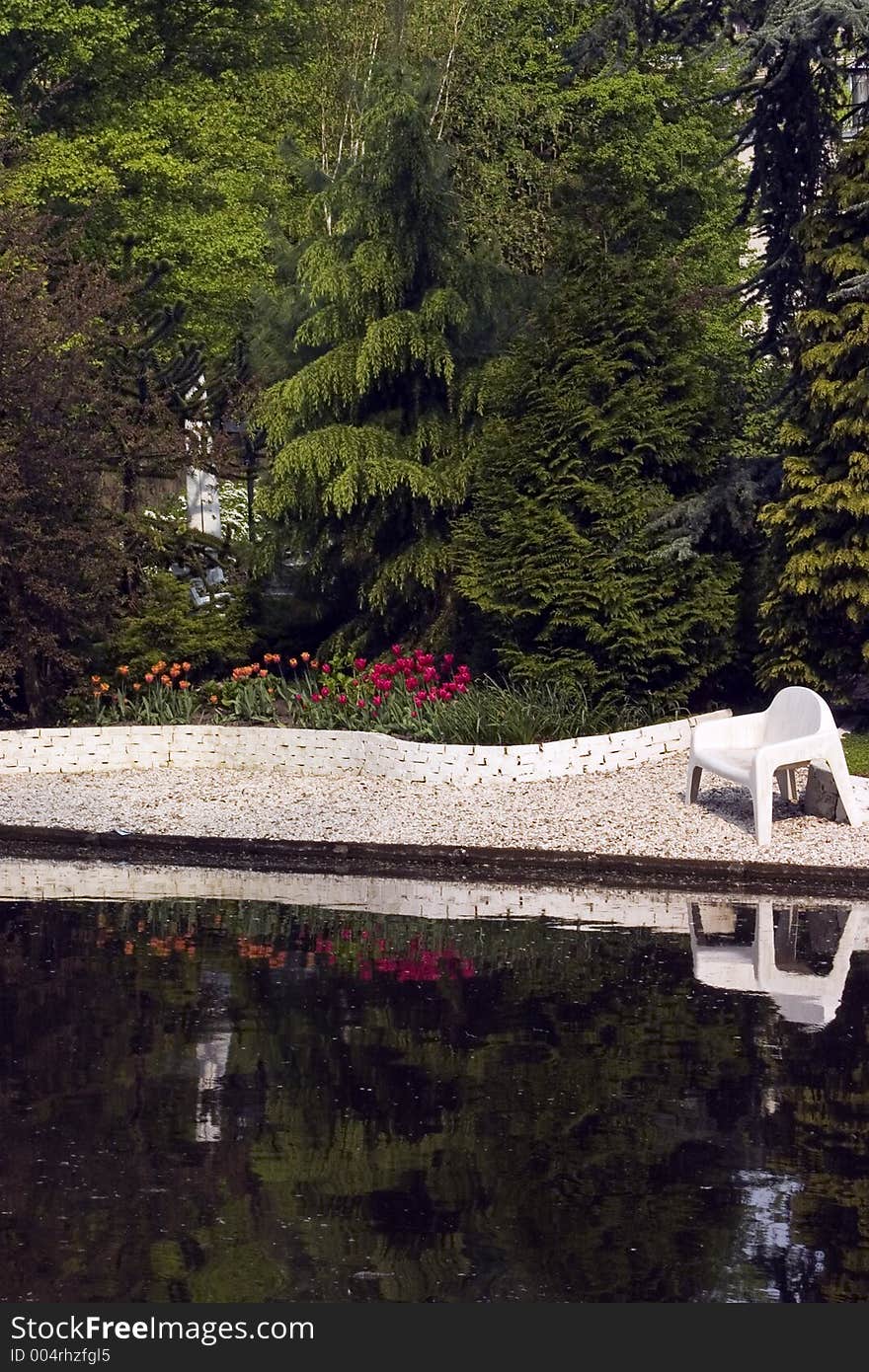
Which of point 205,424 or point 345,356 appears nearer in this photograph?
point 345,356

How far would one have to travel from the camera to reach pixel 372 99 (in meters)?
23.2

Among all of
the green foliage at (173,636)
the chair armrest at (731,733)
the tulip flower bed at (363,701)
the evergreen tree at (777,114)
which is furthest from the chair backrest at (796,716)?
the green foliage at (173,636)

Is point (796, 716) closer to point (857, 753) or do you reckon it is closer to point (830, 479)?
point (857, 753)

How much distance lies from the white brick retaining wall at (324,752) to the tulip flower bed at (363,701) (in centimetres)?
52

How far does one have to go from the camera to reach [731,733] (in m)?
16.4

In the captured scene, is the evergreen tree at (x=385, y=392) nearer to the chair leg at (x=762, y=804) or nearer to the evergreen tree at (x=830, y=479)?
the evergreen tree at (x=830, y=479)

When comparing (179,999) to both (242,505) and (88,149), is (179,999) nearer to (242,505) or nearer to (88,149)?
(242,505)

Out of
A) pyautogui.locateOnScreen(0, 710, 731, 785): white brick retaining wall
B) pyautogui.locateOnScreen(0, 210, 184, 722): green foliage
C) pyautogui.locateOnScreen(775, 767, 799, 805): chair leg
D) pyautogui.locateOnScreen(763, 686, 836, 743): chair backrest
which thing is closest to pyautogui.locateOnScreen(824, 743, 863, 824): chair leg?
pyautogui.locateOnScreen(763, 686, 836, 743): chair backrest

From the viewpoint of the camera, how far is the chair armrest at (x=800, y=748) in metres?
14.6

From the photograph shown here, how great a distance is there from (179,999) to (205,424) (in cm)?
1648

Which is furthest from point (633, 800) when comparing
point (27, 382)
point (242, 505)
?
point (242, 505)

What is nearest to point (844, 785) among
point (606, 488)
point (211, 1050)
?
point (606, 488)

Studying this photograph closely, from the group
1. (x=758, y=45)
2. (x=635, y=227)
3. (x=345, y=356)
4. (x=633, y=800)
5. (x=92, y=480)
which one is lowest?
(x=633, y=800)

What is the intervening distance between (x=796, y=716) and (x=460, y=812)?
2982 millimetres
